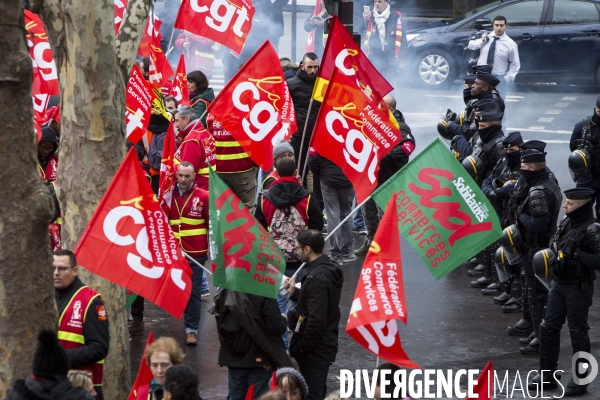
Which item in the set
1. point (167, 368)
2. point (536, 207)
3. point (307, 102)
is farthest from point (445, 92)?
point (167, 368)

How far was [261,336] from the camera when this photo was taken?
7695 mm

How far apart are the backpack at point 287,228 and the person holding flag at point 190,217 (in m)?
0.81

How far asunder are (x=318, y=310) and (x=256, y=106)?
2.80m

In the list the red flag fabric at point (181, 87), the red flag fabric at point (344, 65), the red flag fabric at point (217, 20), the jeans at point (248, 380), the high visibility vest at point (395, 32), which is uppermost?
the high visibility vest at point (395, 32)

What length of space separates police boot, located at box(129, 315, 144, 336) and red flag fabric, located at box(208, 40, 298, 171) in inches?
76.7

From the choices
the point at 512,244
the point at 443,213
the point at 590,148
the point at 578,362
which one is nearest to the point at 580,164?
the point at 590,148

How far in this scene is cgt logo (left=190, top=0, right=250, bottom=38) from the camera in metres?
11.9

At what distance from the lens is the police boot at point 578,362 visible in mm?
8805

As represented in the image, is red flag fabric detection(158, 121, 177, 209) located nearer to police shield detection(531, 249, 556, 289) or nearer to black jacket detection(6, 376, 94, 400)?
police shield detection(531, 249, 556, 289)

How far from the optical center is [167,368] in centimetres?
643

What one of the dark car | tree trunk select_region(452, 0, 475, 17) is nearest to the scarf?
the dark car

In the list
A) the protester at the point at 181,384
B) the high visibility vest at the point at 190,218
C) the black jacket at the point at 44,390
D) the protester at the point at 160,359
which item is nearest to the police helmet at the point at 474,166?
the high visibility vest at the point at 190,218

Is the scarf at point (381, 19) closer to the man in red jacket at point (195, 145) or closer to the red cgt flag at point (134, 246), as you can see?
the man in red jacket at point (195, 145)

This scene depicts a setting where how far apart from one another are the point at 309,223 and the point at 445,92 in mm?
13774
